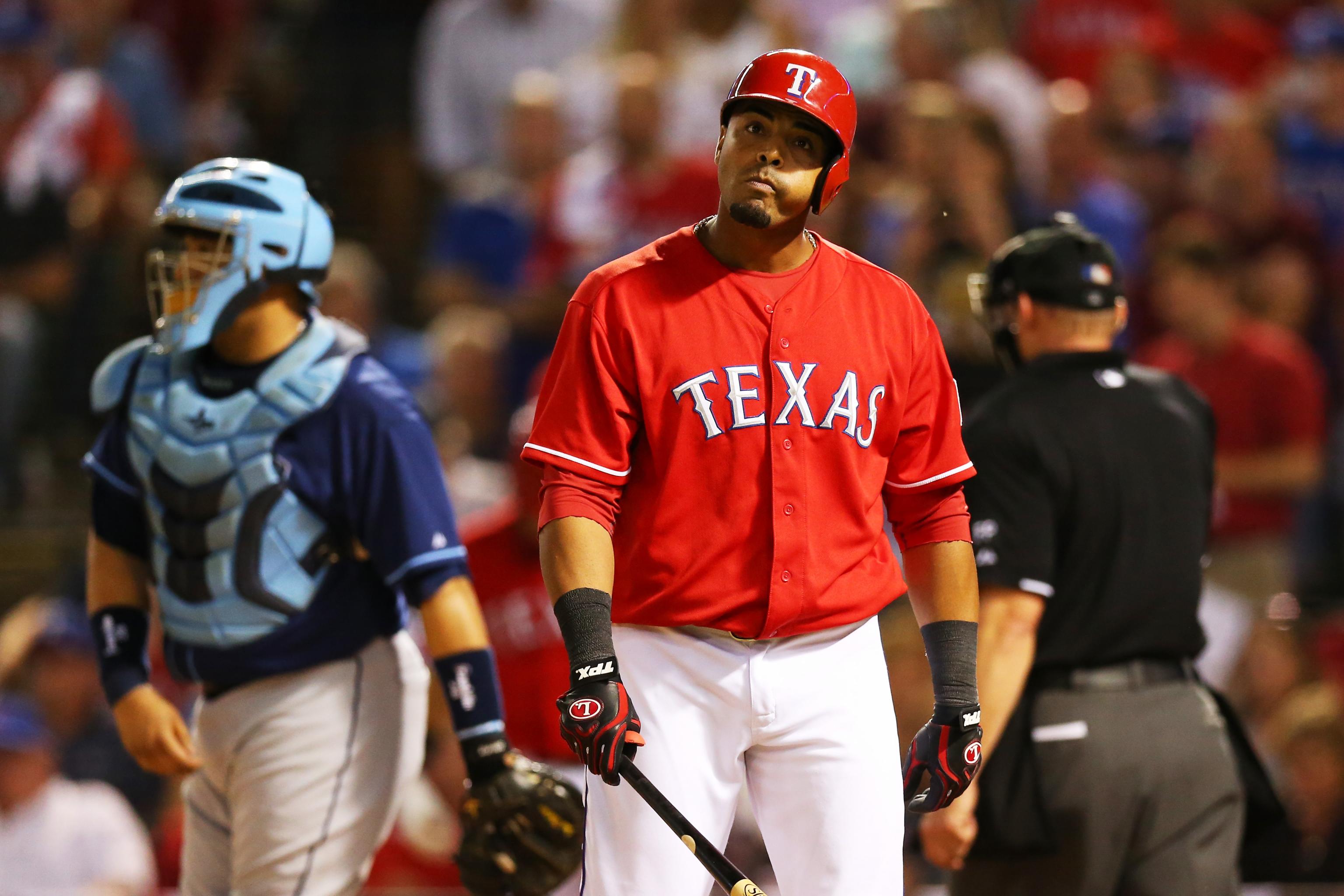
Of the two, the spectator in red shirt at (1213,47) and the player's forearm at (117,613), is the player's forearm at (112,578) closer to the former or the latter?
the player's forearm at (117,613)

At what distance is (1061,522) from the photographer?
4.18m

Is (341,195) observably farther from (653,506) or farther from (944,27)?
(653,506)

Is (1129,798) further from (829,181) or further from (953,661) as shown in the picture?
(829,181)

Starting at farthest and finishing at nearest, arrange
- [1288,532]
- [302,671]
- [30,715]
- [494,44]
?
[494,44], [1288,532], [30,715], [302,671]

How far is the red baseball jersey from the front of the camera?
3.22 m

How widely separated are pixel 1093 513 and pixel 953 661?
2.99 feet

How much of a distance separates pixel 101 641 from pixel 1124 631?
239 cm

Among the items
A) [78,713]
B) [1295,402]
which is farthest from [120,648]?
[1295,402]

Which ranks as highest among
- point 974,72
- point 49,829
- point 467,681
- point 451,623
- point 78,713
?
point 974,72

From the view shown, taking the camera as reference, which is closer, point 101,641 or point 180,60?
point 101,641

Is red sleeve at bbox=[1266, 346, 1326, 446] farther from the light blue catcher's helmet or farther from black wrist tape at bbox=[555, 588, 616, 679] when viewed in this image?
black wrist tape at bbox=[555, 588, 616, 679]

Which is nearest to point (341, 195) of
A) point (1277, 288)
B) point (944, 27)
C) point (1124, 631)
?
point (944, 27)

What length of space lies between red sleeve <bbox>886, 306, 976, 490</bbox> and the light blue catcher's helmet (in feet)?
5.02

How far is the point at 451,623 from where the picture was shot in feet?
13.1
